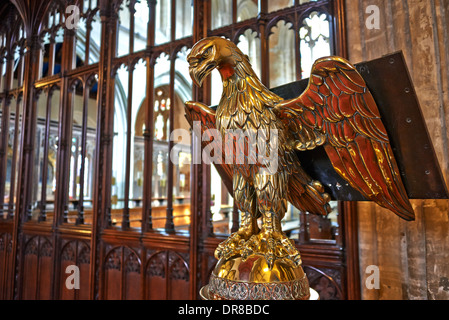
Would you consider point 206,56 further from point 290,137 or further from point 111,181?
point 111,181

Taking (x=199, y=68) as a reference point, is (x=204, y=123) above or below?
below

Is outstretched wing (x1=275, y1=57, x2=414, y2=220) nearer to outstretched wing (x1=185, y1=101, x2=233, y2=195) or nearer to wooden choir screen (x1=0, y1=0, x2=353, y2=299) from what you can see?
outstretched wing (x1=185, y1=101, x2=233, y2=195)

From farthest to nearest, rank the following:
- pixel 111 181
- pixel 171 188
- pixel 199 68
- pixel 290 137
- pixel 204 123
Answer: pixel 111 181
pixel 171 188
pixel 204 123
pixel 290 137
pixel 199 68

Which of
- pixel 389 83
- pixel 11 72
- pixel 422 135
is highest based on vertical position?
pixel 11 72

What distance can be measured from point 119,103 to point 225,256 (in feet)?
28.4

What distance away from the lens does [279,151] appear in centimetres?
96

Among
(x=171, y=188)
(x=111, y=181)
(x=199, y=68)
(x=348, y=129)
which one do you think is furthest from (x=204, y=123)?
(x=111, y=181)

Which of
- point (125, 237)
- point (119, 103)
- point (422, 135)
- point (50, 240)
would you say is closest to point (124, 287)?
point (125, 237)

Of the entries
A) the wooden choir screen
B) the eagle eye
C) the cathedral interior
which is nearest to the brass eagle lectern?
the eagle eye

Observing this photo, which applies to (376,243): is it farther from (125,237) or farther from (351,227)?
(125,237)

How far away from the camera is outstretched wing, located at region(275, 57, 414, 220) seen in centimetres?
86

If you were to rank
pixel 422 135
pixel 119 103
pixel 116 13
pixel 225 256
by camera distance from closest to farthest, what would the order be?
pixel 422 135 < pixel 225 256 < pixel 116 13 < pixel 119 103

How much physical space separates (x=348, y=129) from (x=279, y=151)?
200mm

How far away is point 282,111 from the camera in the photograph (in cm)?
97
